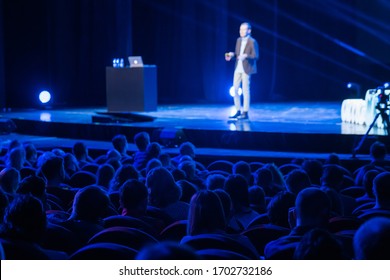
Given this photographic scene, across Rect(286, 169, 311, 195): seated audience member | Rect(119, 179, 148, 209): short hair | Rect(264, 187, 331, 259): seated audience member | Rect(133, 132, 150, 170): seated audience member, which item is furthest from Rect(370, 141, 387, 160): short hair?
Rect(119, 179, 148, 209): short hair

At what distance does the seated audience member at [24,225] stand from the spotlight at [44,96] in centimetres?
1061

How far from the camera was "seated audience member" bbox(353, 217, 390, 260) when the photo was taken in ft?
6.82

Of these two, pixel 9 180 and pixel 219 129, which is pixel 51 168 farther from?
pixel 219 129

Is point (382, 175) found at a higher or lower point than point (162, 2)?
lower

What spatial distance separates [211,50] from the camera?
14.8 metres

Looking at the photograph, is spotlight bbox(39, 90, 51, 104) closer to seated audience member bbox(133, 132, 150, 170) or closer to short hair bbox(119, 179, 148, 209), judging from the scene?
seated audience member bbox(133, 132, 150, 170)

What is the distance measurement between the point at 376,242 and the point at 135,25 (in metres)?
13.3

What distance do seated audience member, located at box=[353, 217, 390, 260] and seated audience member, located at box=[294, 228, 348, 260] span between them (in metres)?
0.08

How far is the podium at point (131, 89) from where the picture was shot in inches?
424

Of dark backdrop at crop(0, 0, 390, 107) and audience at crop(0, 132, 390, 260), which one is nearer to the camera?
audience at crop(0, 132, 390, 260)

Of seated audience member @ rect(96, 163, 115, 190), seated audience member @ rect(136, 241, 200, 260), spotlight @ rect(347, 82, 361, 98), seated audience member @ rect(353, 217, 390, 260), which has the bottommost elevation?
seated audience member @ rect(96, 163, 115, 190)
